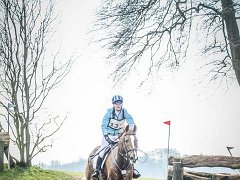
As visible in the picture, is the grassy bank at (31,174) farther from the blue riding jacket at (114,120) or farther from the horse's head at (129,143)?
the horse's head at (129,143)

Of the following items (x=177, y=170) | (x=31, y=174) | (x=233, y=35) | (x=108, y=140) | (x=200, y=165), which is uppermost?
(x=233, y=35)

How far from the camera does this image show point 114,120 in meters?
5.70

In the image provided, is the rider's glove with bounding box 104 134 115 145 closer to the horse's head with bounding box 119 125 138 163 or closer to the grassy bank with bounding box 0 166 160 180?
the horse's head with bounding box 119 125 138 163

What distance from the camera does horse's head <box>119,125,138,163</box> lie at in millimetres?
4832

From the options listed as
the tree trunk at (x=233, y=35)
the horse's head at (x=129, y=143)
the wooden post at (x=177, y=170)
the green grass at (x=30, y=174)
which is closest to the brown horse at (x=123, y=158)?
the horse's head at (x=129, y=143)

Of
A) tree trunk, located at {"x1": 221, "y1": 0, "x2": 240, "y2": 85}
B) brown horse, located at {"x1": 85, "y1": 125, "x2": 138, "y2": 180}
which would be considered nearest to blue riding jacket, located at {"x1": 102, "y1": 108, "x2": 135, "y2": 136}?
brown horse, located at {"x1": 85, "y1": 125, "x2": 138, "y2": 180}

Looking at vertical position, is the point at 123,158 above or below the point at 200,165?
above

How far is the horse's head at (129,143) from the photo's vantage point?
15.9 feet

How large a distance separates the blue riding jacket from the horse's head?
1.72ft

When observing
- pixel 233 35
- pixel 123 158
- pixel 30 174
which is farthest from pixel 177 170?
pixel 30 174

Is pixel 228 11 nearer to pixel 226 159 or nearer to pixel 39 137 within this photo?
pixel 226 159

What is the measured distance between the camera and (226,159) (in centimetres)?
521

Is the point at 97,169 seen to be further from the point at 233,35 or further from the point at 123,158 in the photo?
the point at 233,35

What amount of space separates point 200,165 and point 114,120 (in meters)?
1.74
